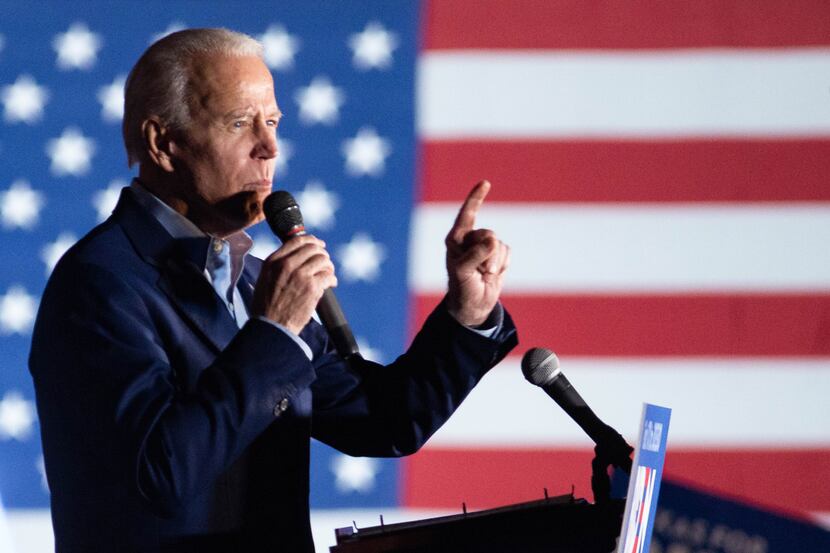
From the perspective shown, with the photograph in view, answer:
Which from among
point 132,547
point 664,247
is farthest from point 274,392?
point 664,247

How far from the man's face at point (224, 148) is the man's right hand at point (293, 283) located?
20 centimetres

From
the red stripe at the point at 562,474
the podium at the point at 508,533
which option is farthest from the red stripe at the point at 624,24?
the podium at the point at 508,533

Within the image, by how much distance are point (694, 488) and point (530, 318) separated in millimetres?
1442

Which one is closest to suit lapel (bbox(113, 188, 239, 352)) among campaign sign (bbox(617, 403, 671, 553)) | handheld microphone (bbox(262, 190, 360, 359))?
handheld microphone (bbox(262, 190, 360, 359))

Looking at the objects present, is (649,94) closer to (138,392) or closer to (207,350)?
(207,350)

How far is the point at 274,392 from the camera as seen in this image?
1153mm

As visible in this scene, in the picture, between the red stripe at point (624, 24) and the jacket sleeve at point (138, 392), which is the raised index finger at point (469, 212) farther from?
the red stripe at point (624, 24)

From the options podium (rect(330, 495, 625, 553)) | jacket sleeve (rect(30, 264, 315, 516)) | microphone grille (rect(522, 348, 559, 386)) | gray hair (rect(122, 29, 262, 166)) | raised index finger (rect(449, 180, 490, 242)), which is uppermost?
gray hair (rect(122, 29, 262, 166))

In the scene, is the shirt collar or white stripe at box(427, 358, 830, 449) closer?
the shirt collar

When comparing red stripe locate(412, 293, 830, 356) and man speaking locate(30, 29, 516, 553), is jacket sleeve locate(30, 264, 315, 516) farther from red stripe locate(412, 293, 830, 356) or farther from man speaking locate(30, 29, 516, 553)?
red stripe locate(412, 293, 830, 356)

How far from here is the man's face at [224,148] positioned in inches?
53.4

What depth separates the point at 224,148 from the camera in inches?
53.5

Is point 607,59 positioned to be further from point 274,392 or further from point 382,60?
point 274,392

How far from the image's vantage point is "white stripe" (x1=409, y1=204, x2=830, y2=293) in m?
2.44
